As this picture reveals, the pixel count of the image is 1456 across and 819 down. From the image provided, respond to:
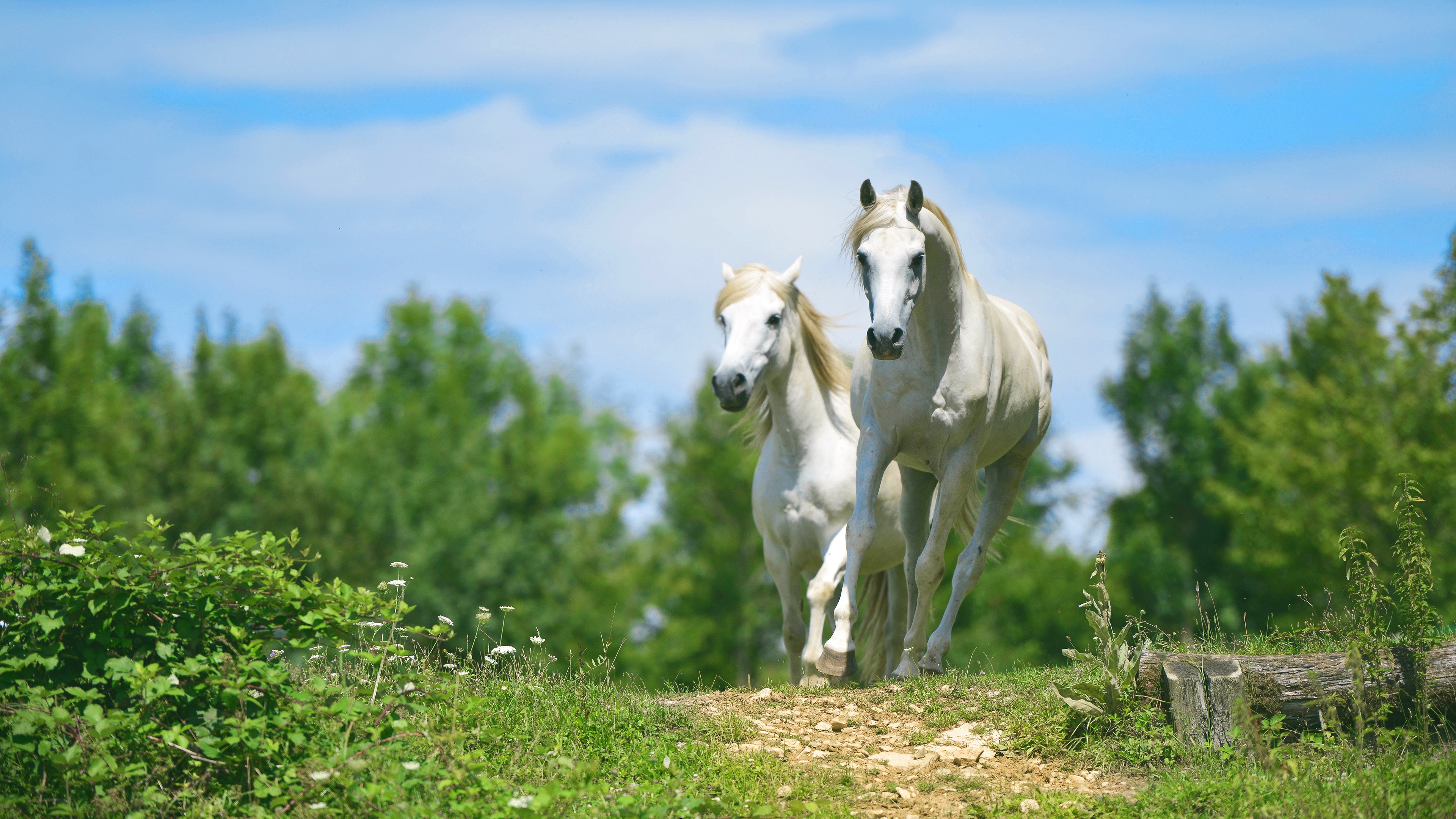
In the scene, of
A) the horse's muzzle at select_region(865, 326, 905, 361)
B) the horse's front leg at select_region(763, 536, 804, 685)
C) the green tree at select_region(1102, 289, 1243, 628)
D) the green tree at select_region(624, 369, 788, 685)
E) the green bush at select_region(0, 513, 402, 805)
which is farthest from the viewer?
the green tree at select_region(1102, 289, 1243, 628)

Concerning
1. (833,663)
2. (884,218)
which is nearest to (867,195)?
(884,218)

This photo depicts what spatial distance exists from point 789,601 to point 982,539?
1.64 meters

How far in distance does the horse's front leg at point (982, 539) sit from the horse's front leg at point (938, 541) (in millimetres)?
78

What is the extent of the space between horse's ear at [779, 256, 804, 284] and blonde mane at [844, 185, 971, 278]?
1750 mm

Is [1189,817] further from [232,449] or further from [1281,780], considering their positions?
[232,449]

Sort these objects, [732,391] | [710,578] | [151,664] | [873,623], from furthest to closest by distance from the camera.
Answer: [710,578]
[873,623]
[732,391]
[151,664]

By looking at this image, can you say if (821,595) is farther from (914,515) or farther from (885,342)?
(885,342)

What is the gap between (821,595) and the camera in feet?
24.7

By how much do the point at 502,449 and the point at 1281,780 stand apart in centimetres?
3190

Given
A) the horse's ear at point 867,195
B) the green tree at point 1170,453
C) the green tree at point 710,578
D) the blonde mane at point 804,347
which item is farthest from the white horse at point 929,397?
the green tree at point 1170,453

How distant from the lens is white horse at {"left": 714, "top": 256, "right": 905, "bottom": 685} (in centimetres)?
794

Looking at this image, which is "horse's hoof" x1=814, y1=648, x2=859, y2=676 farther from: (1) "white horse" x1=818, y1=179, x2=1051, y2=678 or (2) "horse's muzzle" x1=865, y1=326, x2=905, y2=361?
(2) "horse's muzzle" x1=865, y1=326, x2=905, y2=361

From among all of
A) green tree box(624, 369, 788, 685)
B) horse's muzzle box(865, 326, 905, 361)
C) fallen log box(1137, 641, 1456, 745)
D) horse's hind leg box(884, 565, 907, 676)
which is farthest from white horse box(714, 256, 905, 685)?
green tree box(624, 369, 788, 685)

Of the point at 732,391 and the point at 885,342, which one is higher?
the point at 732,391
